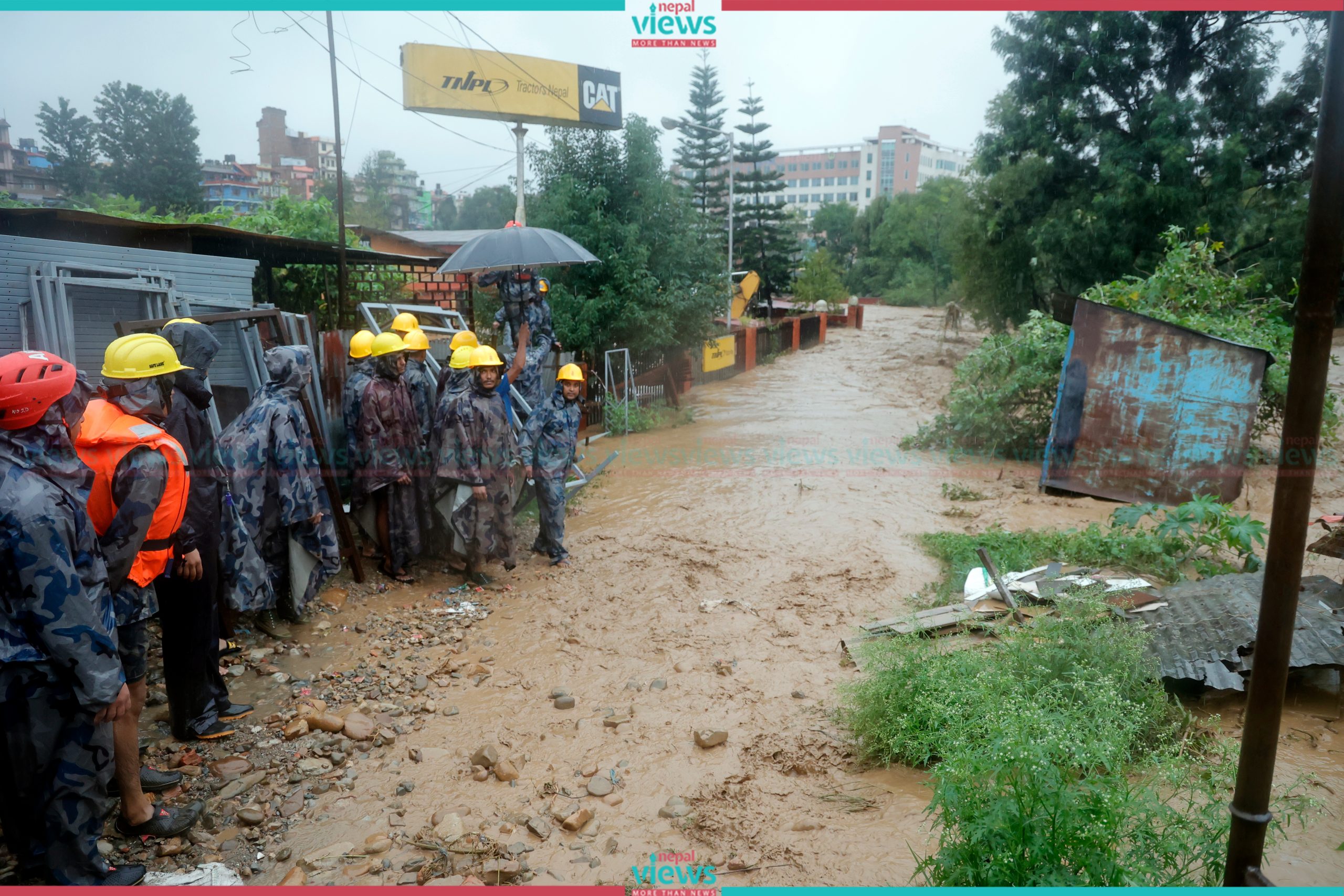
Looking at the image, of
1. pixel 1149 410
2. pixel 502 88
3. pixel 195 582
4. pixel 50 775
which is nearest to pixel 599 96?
pixel 502 88

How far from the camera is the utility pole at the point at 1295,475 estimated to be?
2057 millimetres

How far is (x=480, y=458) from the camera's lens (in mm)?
6062

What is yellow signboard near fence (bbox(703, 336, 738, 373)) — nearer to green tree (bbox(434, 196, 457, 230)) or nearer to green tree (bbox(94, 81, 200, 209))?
green tree (bbox(94, 81, 200, 209))

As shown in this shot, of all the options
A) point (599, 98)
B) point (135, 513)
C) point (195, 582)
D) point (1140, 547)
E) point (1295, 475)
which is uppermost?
point (599, 98)

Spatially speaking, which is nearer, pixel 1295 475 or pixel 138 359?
pixel 1295 475

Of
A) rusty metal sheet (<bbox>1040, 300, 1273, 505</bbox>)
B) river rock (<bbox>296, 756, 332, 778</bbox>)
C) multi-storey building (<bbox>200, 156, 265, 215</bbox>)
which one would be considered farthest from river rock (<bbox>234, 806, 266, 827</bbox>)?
multi-storey building (<bbox>200, 156, 265, 215</bbox>)

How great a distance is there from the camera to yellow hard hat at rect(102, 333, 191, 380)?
11.3 feet

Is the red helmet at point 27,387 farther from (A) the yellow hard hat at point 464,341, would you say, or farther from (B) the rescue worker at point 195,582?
(A) the yellow hard hat at point 464,341

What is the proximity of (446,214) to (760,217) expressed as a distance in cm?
2493

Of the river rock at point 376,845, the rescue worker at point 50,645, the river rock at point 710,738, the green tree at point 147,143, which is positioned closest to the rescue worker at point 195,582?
the rescue worker at point 50,645

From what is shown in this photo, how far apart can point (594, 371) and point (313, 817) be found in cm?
999

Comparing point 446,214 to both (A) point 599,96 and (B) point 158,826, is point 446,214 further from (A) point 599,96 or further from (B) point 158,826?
(B) point 158,826

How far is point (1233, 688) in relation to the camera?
4035 mm

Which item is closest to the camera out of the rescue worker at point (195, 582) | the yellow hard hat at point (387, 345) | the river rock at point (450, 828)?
the river rock at point (450, 828)
